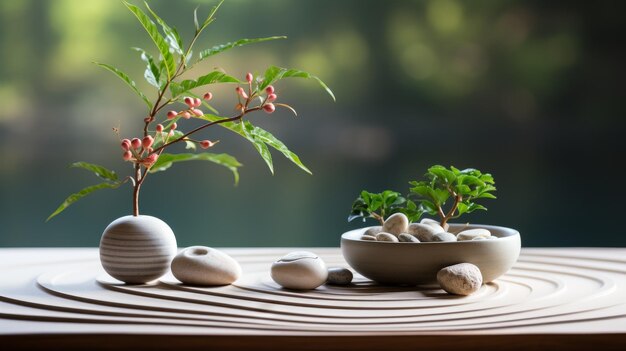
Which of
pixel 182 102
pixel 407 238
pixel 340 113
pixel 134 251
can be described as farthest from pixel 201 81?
pixel 340 113

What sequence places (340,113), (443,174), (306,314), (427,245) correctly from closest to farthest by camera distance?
1. (306,314)
2. (427,245)
3. (443,174)
4. (340,113)

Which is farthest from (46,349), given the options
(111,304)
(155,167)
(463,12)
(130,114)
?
(463,12)

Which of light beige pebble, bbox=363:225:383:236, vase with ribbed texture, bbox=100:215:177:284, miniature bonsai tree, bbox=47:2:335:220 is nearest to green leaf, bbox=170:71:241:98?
miniature bonsai tree, bbox=47:2:335:220

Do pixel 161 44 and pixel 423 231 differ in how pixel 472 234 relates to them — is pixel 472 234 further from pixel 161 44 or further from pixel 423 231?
pixel 161 44

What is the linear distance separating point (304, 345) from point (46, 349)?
0.26m

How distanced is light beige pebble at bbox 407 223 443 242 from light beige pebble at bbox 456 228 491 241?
0.14ft

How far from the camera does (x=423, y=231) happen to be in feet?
3.49

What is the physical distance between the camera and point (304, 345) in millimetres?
Result: 766

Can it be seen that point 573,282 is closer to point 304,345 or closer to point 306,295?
point 306,295

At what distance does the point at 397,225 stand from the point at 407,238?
0.16 ft

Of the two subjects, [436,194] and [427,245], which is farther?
[436,194]

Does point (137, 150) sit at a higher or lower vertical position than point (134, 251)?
higher

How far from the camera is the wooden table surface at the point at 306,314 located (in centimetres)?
77

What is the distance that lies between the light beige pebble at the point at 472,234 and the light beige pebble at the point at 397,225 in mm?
76
